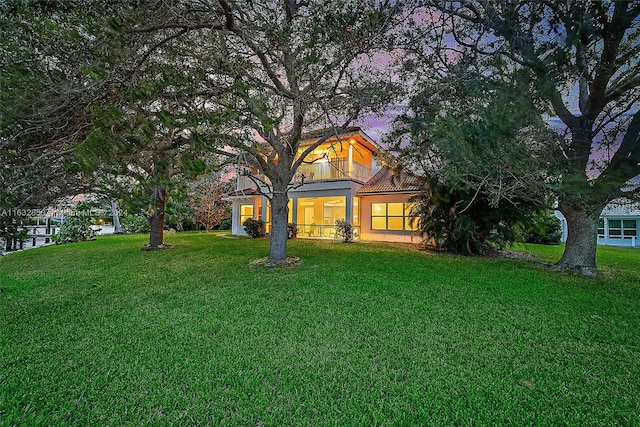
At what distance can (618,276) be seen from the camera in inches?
315

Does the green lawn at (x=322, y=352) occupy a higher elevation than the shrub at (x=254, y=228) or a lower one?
lower

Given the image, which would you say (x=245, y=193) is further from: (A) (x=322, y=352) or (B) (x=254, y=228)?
(A) (x=322, y=352)

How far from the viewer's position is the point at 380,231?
17.3m

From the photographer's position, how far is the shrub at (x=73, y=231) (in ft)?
58.4

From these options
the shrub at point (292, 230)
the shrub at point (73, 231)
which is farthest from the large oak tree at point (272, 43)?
the shrub at point (73, 231)

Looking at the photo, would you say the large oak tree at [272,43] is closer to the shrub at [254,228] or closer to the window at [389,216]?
the window at [389,216]

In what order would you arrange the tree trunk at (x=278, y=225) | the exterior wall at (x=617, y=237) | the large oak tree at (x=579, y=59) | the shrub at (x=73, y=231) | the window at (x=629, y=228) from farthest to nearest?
the window at (x=629, y=228), the exterior wall at (x=617, y=237), the shrub at (x=73, y=231), the tree trunk at (x=278, y=225), the large oak tree at (x=579, y=59)

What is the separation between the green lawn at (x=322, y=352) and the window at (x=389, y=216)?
9.31 m

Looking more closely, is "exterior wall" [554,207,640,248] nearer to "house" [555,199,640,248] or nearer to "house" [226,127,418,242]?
"house" [555,199,640,248]

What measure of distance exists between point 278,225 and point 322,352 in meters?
6.15

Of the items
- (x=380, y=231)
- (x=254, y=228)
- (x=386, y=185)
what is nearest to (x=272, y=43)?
(x=386, y=185)

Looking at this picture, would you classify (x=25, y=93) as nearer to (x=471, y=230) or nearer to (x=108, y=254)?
(x=108, y=254)

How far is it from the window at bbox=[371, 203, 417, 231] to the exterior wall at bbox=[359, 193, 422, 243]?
24 centimetres

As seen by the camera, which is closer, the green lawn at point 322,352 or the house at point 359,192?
the green lawn at point 322,352
